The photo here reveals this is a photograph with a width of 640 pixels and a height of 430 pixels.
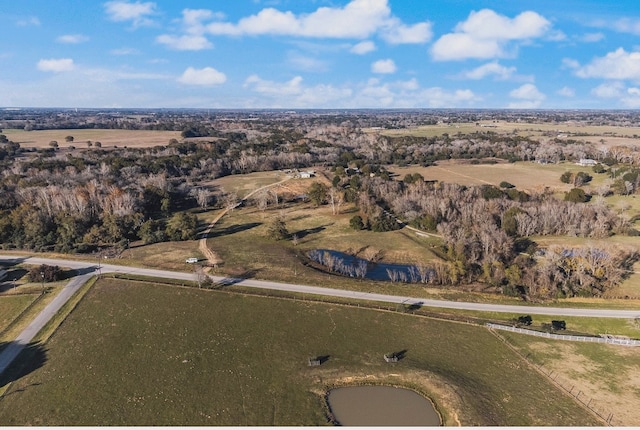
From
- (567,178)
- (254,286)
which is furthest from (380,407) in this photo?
(567,178)

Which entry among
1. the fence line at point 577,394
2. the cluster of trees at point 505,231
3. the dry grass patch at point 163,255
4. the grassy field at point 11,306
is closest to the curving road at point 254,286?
the dry grass patch at point 163,255

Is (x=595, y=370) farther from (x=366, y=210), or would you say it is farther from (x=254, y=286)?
(x=366, y=210)

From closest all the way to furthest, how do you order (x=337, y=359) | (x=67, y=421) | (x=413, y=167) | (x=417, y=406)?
1. (x=67, y=421)
2. (x=417, y=406)
3. (x=337, y=359)
4. (x=413, y=167)

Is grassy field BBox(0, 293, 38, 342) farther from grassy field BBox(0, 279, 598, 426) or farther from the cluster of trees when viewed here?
the cluster of trees

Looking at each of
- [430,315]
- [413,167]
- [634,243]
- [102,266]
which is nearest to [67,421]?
[102,266]

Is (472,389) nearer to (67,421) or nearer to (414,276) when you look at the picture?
(414,276)

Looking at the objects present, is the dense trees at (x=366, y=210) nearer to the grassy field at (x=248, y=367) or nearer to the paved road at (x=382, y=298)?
the paved road at (x=382, y=298)
